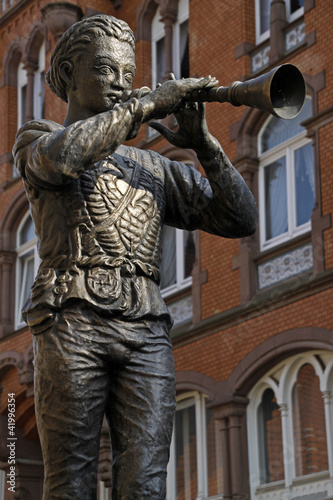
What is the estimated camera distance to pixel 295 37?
15492mm

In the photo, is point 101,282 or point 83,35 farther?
point 83,35

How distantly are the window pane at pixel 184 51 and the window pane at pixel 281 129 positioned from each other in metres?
2.59

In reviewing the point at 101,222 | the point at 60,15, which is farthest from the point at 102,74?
the point at 60,15

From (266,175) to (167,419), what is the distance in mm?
12397

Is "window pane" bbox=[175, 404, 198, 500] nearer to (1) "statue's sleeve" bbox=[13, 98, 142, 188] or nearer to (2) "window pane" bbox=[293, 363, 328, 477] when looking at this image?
(2) "window pane" bbox=[293, 363, 328, 477]

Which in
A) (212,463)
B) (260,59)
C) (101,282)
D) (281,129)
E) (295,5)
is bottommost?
(101,282)

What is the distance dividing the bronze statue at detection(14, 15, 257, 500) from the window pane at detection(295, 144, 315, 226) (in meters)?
11.1

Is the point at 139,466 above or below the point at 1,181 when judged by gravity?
below

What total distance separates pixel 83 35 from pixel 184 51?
48.0 feet

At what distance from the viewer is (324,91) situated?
14.5 m

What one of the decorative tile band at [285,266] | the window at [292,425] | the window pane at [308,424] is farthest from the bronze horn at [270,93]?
the decorative tile band at [285,266]

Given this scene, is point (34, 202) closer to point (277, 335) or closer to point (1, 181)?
point (277, 335)

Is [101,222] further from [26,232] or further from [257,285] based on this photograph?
[26,232]

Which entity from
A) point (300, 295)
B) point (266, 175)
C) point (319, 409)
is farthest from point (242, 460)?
point (266, 175)
